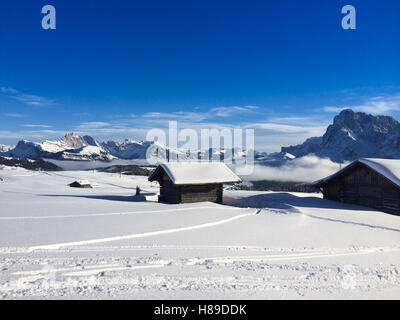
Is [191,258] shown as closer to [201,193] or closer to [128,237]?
[128,237]

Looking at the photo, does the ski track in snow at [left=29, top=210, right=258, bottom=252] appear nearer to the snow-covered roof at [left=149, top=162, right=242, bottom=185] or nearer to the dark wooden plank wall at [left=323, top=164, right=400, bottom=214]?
the snow-covered roof at [left=149, top=162, right=242, bottom=185]

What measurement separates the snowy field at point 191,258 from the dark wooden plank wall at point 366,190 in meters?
8.44

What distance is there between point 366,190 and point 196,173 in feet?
47.5

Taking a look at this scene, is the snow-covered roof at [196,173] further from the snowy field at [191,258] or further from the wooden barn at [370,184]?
the wooden barn at [370,184]

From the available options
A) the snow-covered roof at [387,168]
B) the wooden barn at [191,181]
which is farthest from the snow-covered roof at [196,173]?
the snow-covered roof at [387,168]

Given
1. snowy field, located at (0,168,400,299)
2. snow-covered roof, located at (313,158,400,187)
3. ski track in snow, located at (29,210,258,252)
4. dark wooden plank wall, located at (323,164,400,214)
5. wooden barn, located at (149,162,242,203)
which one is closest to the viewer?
snowy field, located at (0,168,400,299)

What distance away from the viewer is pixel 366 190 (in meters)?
24.9

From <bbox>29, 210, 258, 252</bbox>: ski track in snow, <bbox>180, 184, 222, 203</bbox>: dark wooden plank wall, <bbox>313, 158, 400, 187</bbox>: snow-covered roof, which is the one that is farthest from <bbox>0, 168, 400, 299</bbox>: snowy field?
<bbox>180, 184, 222, 203</bbox>: dark wooden plank wall

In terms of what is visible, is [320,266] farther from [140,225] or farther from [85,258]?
[140,225]

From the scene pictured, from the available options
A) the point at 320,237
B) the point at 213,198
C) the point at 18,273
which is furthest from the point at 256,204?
the point at 18,273

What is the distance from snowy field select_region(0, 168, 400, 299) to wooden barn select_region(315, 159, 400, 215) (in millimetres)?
8328

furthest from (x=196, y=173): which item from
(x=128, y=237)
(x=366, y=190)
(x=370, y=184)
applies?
(x=128, y=237)

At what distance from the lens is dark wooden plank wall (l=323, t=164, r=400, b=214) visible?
892 inches

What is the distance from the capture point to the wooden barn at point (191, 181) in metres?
24.6
